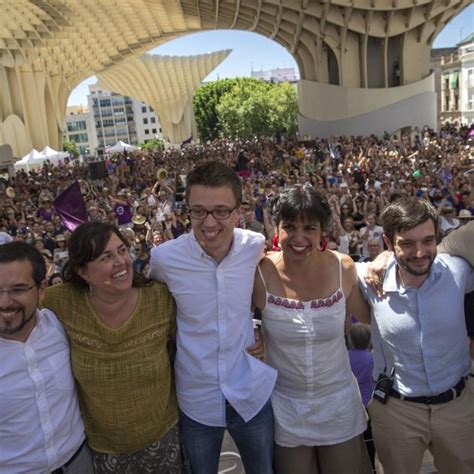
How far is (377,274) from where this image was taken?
7.59ft

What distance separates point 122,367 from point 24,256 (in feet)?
2.18

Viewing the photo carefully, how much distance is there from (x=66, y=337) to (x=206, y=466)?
3.09 ft

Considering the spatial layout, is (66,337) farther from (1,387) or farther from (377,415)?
(377,415)

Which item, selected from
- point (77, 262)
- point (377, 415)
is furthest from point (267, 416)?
point (77, 262)

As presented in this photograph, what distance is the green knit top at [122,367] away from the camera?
2.10 metres

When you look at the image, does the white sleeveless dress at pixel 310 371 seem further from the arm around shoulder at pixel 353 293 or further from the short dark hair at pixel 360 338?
the short dark hair at pixel 360 338

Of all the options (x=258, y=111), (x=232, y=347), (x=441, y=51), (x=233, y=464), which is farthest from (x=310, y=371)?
(x=441, y=51)

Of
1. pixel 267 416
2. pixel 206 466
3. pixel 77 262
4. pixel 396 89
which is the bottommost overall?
pixel 206 466

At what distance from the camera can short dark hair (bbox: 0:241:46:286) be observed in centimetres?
202

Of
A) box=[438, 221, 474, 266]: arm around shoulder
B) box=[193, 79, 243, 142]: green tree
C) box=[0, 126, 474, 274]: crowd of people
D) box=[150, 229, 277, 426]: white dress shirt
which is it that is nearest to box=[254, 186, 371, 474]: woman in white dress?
box=[150, 229, 277, 426]: white dress shirt

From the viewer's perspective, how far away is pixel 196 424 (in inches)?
89.3

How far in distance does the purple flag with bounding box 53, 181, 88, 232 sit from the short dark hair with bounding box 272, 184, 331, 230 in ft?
21.9

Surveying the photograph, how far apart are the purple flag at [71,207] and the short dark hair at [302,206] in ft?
21.9

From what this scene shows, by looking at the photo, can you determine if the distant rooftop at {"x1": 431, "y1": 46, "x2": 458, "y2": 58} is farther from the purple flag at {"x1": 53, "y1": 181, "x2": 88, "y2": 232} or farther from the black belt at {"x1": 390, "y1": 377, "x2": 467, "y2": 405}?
the black belt at {"x1": 390, "y1": 377, "x2": 467, "y2": 405}
